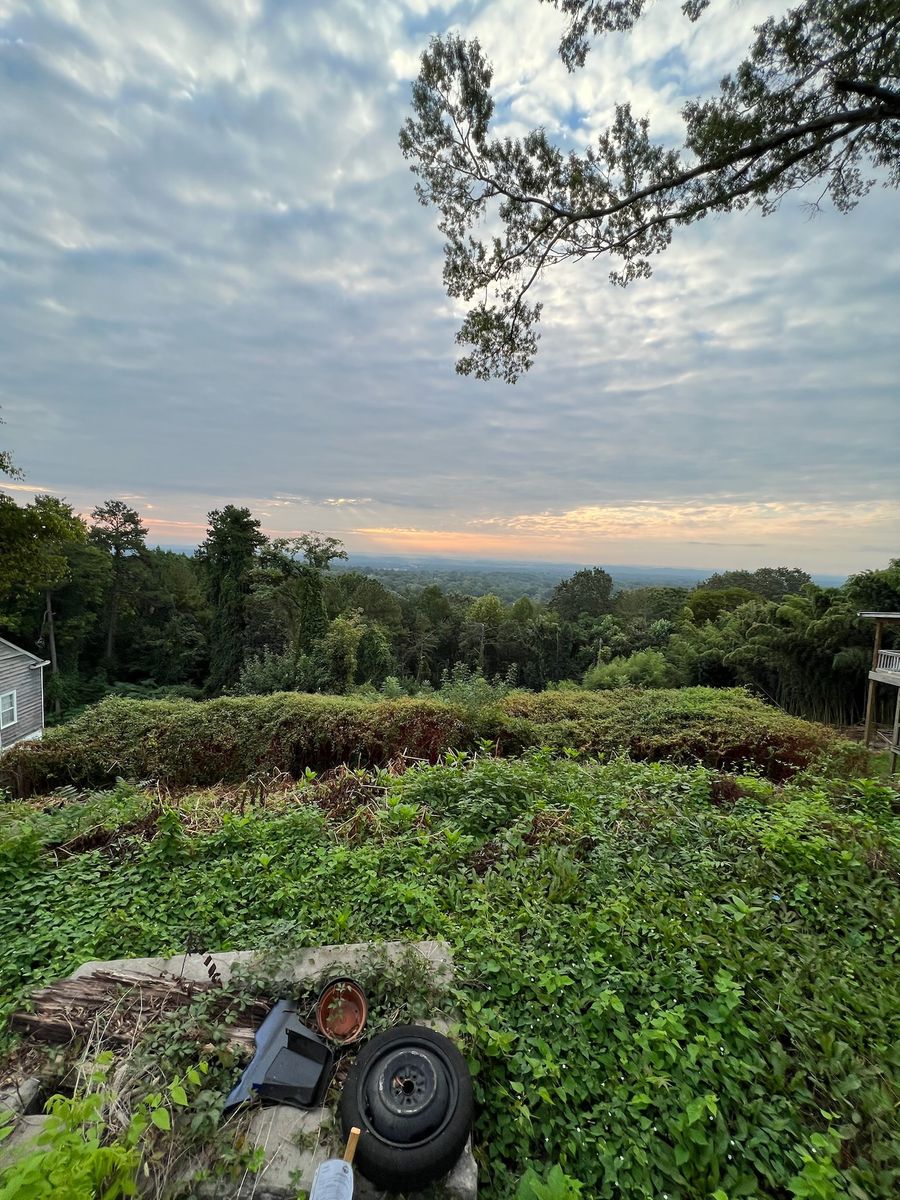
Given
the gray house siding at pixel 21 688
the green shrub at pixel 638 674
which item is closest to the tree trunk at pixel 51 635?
the gray house siding at pixel 21 688

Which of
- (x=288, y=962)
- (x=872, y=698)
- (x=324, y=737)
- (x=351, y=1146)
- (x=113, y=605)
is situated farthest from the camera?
(x=113, y=605)

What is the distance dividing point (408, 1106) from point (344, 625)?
40.2 feet

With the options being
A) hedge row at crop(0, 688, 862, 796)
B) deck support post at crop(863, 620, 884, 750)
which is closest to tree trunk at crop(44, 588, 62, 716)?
hedge row at crop(0, 688, 862, 796)

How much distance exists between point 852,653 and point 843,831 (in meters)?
8.70

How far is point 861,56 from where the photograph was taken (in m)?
3.81

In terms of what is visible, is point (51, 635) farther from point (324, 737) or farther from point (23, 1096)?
point (23, 1096)

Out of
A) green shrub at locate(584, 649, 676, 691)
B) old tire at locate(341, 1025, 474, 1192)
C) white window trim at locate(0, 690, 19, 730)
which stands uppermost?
old tire at locate(341, 1025, 474, 1192)

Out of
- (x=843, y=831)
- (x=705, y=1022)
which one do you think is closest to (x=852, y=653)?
(x=843, y=831)

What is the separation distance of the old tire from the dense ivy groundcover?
0.18m

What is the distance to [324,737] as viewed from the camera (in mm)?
4855

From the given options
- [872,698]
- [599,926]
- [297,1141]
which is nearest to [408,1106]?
[297,1141]

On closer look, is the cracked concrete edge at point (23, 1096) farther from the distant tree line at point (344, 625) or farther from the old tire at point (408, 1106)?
the distant tree line at point (344, 625)

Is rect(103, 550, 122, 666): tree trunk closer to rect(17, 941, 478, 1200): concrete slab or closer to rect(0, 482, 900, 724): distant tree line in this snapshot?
rect(0, 482, 900, 724): distant tree line

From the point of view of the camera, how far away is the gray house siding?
11.4m
